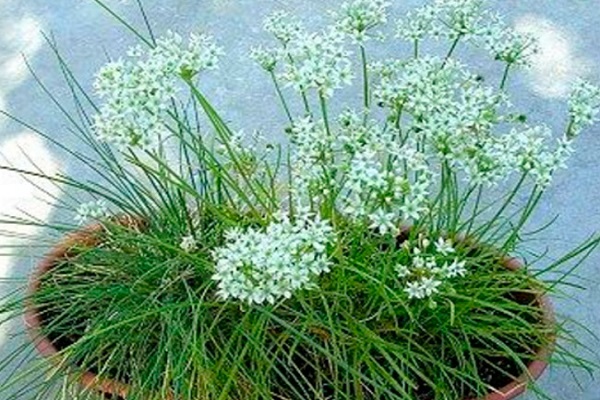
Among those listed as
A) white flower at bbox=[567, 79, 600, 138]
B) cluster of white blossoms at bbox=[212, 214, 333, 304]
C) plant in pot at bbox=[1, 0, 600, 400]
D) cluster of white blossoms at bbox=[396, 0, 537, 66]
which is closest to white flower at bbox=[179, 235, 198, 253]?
plant in pot at bbox=[1, 0, 600, 400]

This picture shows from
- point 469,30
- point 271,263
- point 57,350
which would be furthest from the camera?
point 57,350

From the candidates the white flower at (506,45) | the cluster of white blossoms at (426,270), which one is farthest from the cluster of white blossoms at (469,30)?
the cluster of white blossoms at (426,270)

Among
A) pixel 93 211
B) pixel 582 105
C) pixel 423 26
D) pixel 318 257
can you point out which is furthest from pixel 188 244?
pixel 582 105

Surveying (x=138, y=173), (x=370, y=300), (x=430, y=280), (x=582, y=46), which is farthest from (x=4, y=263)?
(x=582, y=46)

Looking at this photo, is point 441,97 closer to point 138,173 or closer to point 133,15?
point 138,173

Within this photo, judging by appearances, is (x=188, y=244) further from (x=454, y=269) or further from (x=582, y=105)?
(x=582, y=105)

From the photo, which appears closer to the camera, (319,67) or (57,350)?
(319,67)
